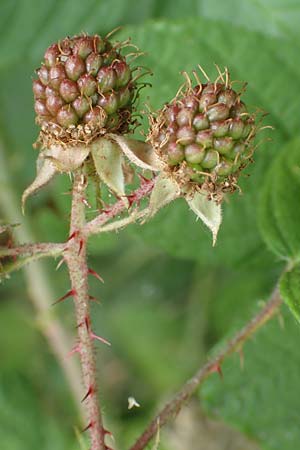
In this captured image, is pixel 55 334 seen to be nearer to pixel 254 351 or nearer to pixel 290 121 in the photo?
pixel 254 351

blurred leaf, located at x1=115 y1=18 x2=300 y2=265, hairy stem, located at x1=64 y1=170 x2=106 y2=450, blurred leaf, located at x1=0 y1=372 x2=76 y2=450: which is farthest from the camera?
blurred leaf, located at x1=0 y1=372 x2=76 y2=450

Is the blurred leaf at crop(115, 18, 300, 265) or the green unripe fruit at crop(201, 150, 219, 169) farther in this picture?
the blurred leaf at crop(115, 18, 300, 265)

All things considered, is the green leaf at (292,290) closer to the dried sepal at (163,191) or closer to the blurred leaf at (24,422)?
the dried sepal at (163,191)

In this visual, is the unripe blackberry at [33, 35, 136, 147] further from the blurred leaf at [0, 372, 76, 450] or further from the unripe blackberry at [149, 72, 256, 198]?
the blurred leaf at [0, 372, 76, 450]

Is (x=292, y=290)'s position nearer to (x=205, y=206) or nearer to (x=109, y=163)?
(x=205, y=206)

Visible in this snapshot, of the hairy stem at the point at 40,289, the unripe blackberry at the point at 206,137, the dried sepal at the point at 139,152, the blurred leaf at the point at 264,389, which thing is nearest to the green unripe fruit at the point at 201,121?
the unripe blackberry at the point at 206,137

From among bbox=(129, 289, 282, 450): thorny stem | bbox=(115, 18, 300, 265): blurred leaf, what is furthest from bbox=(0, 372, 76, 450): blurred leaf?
bbox=(129, 289, 282, 450): thorny stem

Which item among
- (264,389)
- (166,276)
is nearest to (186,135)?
(264,389)
